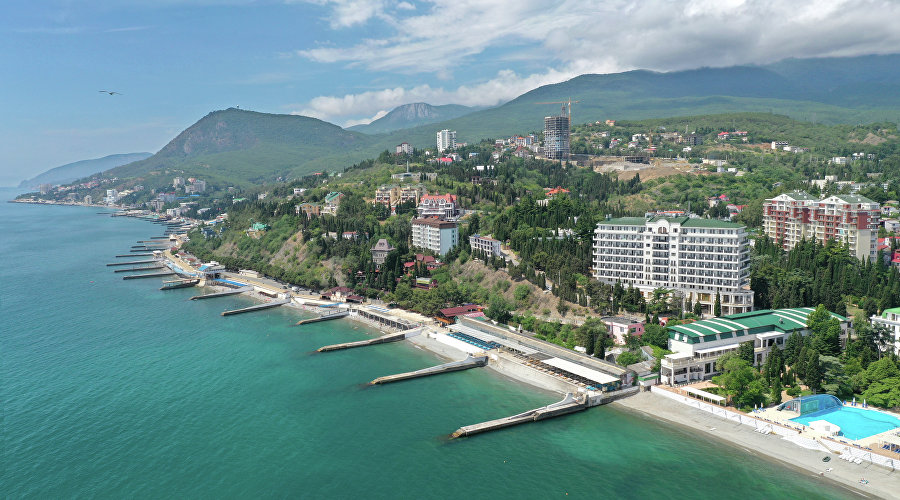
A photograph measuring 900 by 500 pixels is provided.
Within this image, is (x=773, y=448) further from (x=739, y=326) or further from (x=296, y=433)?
(x=296, y=433)

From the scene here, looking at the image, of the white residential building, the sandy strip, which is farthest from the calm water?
the white residential building

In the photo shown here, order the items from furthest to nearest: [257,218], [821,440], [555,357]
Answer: [257,218] < [555,357] < [821,440]

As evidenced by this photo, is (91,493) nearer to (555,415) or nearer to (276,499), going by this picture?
(276,499)

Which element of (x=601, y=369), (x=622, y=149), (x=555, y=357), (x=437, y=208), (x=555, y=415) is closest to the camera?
(x=555, y=415)

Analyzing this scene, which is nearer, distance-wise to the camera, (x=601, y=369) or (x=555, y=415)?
(x=555, y=415)

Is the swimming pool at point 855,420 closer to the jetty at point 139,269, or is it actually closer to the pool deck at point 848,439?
the pool deck at point 848,439

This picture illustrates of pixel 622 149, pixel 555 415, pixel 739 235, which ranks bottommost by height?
pixel 555 415

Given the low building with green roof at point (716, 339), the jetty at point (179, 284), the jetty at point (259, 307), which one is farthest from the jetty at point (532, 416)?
the jetty at point (179, 284)

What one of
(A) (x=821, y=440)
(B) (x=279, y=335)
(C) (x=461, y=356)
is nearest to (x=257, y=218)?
(B) (x=279, y=335)
